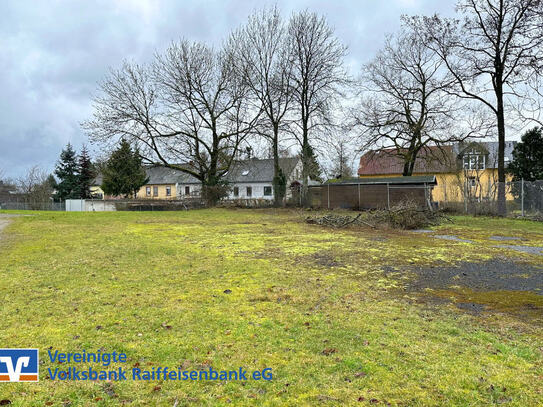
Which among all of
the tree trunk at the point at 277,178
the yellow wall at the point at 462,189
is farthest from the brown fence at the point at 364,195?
the tree trunk at the point at 277,178

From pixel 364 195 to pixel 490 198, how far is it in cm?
743

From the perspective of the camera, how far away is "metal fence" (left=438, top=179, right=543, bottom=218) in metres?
16.5

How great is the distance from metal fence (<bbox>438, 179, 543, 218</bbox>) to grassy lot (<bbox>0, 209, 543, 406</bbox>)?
11.9 m

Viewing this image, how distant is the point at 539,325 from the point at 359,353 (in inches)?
84.9

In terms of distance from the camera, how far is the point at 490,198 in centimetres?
1852

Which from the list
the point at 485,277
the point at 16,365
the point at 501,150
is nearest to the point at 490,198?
the point at 501,150

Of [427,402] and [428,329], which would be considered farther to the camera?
[428,329]

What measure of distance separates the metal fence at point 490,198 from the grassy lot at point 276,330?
11914 mm

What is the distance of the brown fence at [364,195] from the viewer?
2102 centimetres

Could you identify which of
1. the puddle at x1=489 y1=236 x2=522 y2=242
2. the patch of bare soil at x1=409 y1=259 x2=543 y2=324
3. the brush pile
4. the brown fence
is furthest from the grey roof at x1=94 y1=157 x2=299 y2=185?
the patch of bare soil at x1=409 y1=259 x2=543 y2=324

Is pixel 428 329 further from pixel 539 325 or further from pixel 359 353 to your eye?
pixel 539 325

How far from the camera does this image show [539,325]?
3.56 meters

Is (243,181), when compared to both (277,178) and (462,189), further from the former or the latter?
(462,189)

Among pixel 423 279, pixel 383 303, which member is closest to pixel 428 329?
pixel 383 303
